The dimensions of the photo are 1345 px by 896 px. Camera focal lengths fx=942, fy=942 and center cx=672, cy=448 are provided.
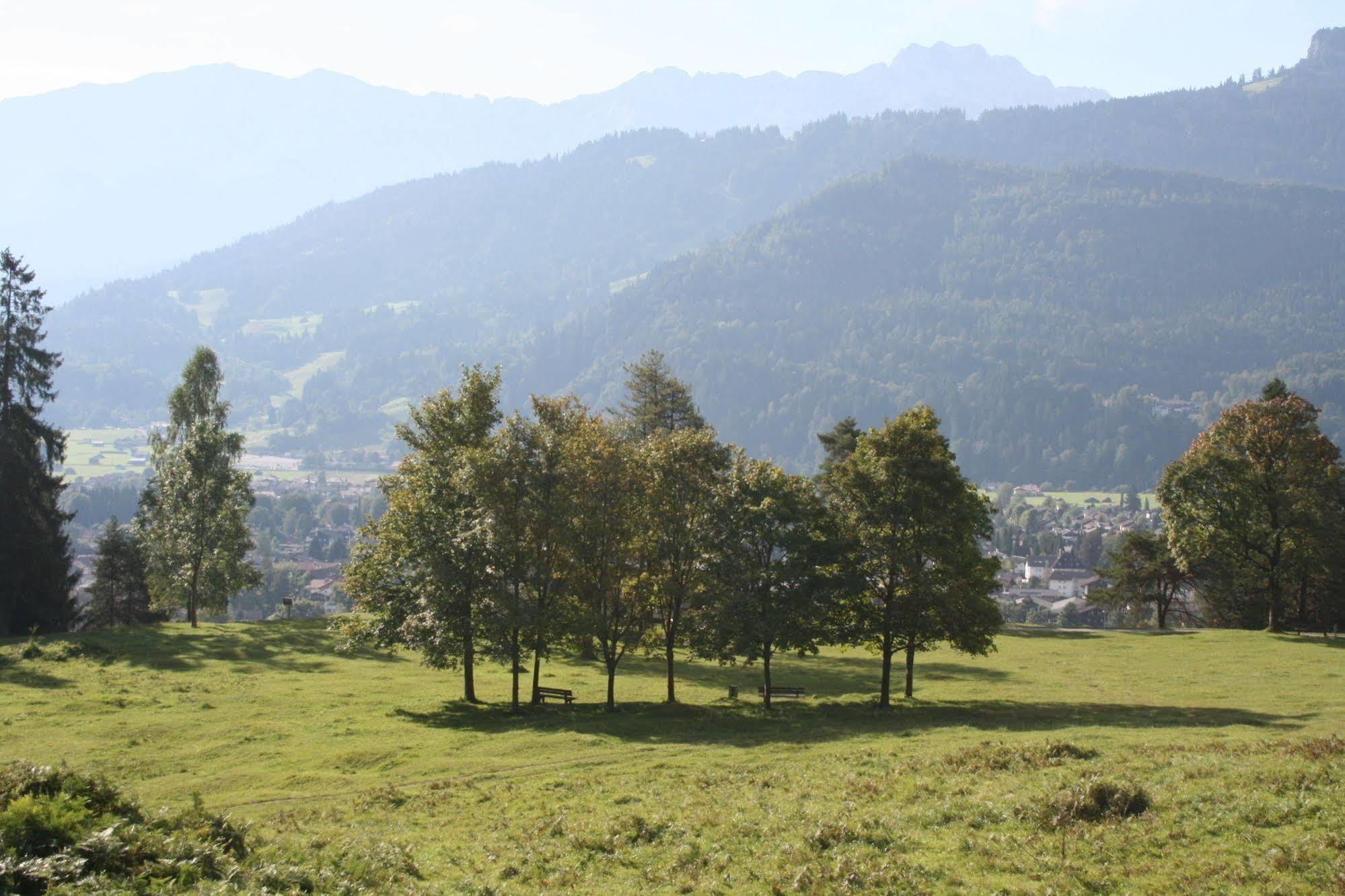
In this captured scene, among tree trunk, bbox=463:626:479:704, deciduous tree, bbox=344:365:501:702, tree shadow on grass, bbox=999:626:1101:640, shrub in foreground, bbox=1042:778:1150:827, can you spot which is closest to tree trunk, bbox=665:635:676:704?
deciduous tree, bbox=344:365:501:702

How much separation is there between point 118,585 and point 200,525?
57.6ft

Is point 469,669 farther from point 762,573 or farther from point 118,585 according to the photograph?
point 118,585

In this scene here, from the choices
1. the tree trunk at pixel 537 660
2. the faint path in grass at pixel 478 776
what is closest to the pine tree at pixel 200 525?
the tree trunk at pixel 537 660

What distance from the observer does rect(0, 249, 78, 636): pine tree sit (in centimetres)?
5422

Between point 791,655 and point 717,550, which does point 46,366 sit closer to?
point 717,550

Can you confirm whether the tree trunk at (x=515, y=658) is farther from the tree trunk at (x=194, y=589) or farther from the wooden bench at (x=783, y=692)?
the tree trunk at (x=194, y=589)

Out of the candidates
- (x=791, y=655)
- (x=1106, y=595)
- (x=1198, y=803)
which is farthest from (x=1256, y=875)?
(x=1106, y=595)

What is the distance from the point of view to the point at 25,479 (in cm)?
5519

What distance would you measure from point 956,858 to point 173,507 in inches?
2380

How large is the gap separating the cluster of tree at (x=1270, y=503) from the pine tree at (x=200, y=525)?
63.4 m

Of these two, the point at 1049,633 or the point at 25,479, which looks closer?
the point at 25,479

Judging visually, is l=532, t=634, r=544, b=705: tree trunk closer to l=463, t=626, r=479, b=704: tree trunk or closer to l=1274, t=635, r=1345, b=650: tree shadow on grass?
l=463, t=626, r=479, b=704: tree trunk

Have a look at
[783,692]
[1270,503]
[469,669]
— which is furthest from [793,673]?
[1270,503]

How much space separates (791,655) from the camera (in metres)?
58.3
